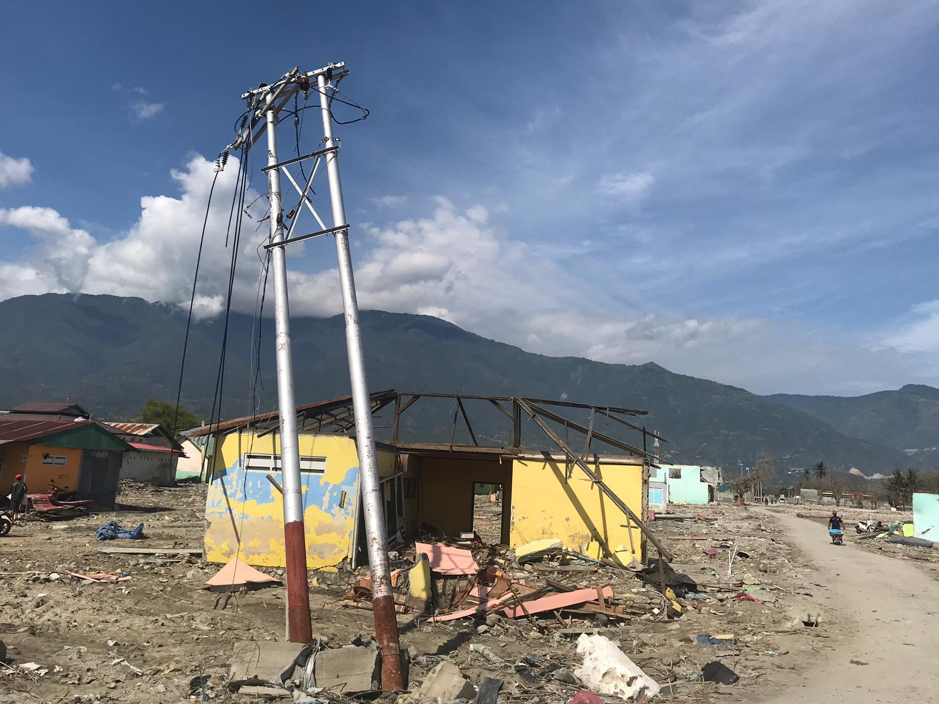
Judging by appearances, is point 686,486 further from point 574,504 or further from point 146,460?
point 574,504

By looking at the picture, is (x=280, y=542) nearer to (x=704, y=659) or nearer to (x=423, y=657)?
(x=423, y=657)

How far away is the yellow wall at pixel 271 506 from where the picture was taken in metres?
14.9

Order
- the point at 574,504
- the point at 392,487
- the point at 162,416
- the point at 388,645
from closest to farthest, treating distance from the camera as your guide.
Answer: the point at 388,645 < the point at 574,504 < the point at 392,487 < the point at 162,416

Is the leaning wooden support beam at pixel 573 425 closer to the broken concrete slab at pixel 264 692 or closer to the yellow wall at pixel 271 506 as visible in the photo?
the yellow wall at pixel 271 506

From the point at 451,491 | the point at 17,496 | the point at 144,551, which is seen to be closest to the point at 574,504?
the point at 451,491

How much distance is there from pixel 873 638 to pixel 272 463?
13327 millimetres

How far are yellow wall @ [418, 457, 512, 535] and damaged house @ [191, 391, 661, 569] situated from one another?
52.1 inches

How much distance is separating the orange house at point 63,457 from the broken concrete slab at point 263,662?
2280cm

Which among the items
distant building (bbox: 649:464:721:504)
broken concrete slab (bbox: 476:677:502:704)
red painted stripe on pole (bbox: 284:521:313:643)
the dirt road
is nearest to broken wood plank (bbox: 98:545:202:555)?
red painted stripe on pole (bbox: 284:521:313:643)

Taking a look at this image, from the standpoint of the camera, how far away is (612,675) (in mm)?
8055

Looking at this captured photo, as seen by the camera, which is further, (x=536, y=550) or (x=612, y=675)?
(x=536, y=550)

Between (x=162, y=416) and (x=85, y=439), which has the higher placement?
(x=162, y=416)

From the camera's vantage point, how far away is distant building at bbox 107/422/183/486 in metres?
41.6

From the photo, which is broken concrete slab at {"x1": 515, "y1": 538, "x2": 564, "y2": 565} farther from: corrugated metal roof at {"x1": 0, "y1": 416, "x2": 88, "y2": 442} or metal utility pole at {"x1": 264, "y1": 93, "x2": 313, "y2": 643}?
corrugated metal roof at {"x1": 0, "y1": 416, "x2": 88, "y2": 442}
